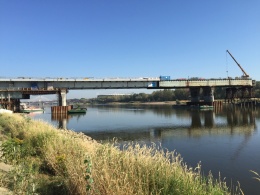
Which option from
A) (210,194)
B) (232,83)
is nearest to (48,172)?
(210,194)

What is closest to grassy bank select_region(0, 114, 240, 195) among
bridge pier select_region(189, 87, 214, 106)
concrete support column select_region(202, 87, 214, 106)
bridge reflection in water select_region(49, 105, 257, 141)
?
bridge reflection in water select_region(49, 105, 257, 141)

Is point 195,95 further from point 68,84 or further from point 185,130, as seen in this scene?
point 185,130

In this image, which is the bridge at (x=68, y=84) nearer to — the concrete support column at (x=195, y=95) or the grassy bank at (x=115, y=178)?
the concrete support column at (x=195, y=95)

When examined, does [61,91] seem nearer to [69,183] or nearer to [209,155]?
[209,155]

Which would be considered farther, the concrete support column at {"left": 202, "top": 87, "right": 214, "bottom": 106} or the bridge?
the concrete support column at {"left": 202, "top": 87, "right": 214, "bottom": 106}

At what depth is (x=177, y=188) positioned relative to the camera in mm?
6898

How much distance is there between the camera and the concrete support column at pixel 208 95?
104 meters

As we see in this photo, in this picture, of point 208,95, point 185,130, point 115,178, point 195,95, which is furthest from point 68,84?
point 115,178

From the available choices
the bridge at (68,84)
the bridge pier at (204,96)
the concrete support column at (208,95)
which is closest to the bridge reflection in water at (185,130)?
the bridge at (68,84)

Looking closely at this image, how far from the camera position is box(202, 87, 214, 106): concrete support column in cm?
10419

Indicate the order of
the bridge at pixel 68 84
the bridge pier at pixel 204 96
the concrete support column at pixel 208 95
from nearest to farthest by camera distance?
the bridge at pixel 68 84 → the concrete support column at pixel 208 95 → the bridge pier at pixel 204 96

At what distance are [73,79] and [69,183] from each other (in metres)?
80.4

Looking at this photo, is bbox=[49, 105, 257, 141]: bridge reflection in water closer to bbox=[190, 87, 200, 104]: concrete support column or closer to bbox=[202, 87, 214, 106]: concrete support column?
bbox=[202, 87, 214, 106]: concrete support column

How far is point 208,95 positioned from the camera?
107 m
